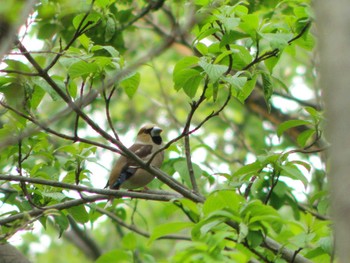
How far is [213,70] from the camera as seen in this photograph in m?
4.06

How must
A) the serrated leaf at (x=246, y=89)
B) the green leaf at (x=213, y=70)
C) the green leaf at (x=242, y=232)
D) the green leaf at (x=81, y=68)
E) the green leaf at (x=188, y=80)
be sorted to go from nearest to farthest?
the green leaf at (x=242, y=232)
the green leaf at (x=213, y=70)
the green leaf at (x=81, y=68)
the green leaf at (x=188, y=80)
the serrated leaf at (x=246, y=89)

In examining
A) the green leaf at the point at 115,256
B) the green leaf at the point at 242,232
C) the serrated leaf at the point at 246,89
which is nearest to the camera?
the green leaf at the point at 242,232

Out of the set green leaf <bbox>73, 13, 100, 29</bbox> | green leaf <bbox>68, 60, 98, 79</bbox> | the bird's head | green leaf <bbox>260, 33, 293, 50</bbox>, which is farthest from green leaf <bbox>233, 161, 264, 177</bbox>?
the bird's head

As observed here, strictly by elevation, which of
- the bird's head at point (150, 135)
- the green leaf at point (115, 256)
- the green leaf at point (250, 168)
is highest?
the bird's head at point (150, 135)

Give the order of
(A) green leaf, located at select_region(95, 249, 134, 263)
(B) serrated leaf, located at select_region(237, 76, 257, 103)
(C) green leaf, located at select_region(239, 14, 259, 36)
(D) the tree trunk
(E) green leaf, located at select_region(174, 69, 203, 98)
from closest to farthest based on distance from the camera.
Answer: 1. (D) the tree trunk
2. (E) green leaf, located at select_region(174, 69, 203, 98)
3. (C) green leaf, located at select_region(239, 14, 259, 36)
4. (B) serrated leaf, located at select_region(237, 76, 257, 103)
5. (A) green leaf, located at select_region(95, 249, 134, 263)

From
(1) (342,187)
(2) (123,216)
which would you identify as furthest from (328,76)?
(2) (123,216)

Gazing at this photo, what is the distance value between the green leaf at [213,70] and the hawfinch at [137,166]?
63.8 inches

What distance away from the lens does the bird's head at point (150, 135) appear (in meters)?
7.23

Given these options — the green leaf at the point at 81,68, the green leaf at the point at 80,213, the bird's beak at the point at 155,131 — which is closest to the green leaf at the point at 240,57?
the green leaf at the point at 81,68

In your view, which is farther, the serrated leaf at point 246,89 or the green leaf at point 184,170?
the green leaf at point 184,170

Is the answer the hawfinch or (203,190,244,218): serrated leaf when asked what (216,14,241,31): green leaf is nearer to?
(203,190,244,218): serrated leaf

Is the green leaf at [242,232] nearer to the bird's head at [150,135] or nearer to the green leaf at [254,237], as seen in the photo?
the green leaf at [254,237]

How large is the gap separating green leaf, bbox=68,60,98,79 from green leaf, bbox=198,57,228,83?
0.62 meters

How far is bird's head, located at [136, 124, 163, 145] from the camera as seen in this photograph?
7227 mm
